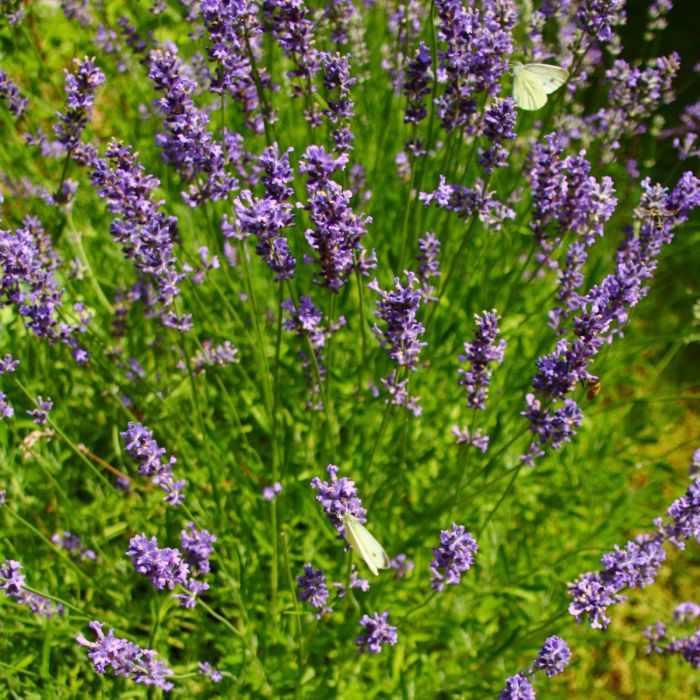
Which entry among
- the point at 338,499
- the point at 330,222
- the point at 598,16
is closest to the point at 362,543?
the point at 338,499

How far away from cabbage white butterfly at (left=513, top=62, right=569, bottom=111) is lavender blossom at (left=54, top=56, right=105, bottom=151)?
5.24 feet

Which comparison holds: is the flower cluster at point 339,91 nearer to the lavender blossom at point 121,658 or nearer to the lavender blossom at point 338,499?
the lavender blossom at point 338,499

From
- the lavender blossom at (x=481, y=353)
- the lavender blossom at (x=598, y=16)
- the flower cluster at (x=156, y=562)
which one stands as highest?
the lavender blossom at (x=598, y=16)

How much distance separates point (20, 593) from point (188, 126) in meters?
1.82

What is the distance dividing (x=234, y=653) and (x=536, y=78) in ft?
8.73

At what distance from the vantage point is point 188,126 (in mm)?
2219

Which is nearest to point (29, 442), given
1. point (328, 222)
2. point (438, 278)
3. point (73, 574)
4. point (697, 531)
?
point (73, 574)

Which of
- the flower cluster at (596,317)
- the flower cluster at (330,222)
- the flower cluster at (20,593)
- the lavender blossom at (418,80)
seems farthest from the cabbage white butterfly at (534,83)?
the flower cluster at (20,593)

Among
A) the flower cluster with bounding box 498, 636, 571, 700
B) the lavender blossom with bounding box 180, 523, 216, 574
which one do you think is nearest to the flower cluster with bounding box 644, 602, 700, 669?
the flower cluster with bounding box 498, 636, 571, 700

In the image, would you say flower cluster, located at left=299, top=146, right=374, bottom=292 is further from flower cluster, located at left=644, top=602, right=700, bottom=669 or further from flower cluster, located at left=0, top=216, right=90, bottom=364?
flower cluster, located at left=644, top=602, right=700, bottom=669

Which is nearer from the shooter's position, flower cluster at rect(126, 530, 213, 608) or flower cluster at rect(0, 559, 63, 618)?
flower cluster at rect(126, 530, 213, 608)

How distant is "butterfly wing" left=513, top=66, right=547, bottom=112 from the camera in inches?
110

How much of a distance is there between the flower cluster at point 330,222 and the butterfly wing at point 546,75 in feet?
3.91

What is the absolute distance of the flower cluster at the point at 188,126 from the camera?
2127 millimetres
